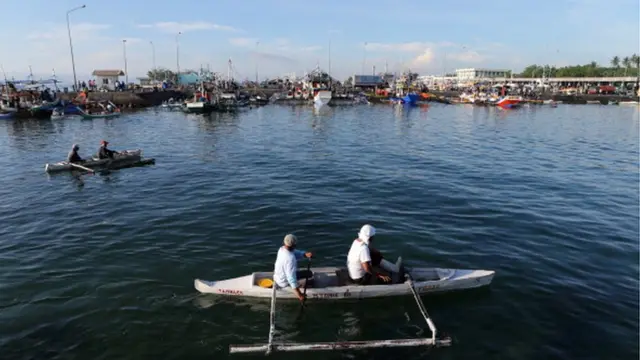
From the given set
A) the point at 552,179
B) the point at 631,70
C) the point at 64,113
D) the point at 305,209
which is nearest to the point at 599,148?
the point at 552,179

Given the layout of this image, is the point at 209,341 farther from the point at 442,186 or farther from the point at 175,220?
the point at 442,186

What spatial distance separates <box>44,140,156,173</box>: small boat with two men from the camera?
94.3ft

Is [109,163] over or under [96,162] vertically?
under

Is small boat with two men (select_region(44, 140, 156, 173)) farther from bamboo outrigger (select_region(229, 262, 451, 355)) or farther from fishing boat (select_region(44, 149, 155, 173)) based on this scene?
bamboo outrigger (select_region(229, 262, 451, 355))

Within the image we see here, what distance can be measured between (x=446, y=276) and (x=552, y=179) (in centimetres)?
2005

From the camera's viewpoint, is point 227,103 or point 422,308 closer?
point 422,308

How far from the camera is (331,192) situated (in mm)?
24859

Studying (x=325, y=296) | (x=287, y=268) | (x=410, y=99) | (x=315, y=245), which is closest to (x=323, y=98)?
(x=410, y=99)

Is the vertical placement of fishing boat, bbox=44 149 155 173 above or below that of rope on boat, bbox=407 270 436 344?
above

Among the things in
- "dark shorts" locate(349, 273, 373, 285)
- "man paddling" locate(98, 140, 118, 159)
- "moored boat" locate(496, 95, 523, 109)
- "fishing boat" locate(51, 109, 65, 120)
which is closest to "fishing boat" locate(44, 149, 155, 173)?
"man paddling" locate(98, 140, 118, 159)

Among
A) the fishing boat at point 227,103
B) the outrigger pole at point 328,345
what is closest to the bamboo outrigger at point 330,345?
the outrigger pole at point 328,345

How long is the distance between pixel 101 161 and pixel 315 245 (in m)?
21.1

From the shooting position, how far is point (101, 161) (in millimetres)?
29766

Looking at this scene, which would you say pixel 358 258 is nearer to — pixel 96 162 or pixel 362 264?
pixel 362 264
